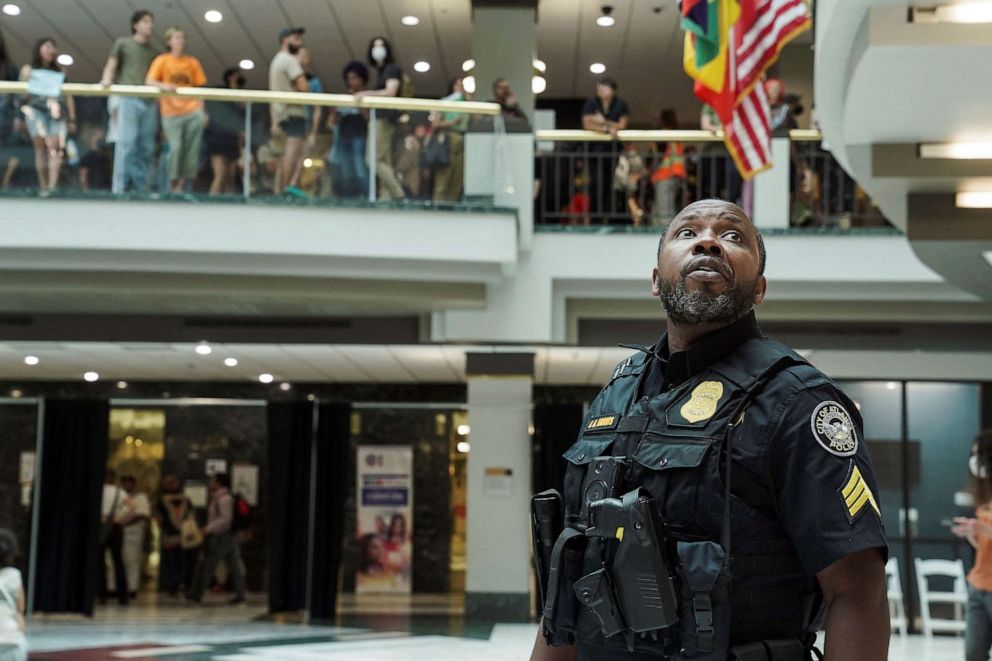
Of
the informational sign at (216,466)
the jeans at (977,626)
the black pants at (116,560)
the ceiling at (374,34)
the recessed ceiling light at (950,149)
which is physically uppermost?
the ceiling at (374,34)

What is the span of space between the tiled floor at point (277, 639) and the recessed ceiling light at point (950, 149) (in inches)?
257

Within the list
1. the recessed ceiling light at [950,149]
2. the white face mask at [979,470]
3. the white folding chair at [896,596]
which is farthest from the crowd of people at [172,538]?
the recessed ceiling light at [950,149]

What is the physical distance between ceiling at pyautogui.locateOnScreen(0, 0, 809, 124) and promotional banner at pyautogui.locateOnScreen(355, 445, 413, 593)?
601cm

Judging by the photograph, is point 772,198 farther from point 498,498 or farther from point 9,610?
point 9,610

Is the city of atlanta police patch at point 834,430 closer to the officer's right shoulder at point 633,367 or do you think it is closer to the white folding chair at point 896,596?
the officer's right shoulder at point 633,367

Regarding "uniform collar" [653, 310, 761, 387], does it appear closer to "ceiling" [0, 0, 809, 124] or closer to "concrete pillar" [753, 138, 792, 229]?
"concrete pillar" [753, 138, 792, 229]

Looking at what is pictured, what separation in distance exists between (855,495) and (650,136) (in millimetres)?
13648

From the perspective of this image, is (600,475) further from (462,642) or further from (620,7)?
(620,7)

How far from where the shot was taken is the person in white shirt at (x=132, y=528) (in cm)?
1998

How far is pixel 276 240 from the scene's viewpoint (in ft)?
43.4

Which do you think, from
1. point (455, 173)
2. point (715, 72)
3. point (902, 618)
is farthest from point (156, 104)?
point (902, 618)

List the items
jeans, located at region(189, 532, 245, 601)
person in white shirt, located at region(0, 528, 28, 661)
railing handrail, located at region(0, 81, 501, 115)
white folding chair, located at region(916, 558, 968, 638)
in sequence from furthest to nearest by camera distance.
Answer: jeans, located at region(189, 532, 245, 601) < white folding chair, located at region(916, 558, 968, 638) < railing handrail, located at region(0, 81, 501, 115) < person in white shirt, located at region(0, 528, 28, 661)

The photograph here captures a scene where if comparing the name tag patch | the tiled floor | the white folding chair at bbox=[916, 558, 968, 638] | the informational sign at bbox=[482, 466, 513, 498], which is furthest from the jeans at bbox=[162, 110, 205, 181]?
the name tag patch

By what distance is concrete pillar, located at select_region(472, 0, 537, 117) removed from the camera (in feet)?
55.1
